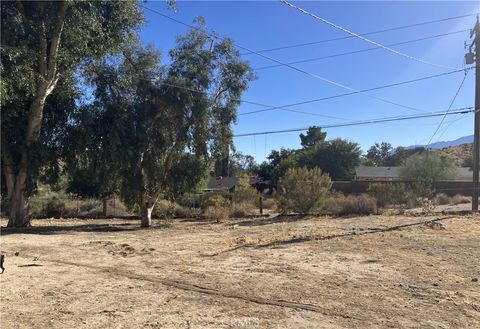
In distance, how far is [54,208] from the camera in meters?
31.7

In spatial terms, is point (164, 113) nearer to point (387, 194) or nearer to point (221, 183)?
point (387, 194)

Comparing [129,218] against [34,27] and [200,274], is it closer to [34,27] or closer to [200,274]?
[34,27]

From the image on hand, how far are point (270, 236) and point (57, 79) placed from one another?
410 inches

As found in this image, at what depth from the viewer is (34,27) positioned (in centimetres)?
1698

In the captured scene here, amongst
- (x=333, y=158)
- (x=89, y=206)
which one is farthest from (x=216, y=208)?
(x=333, y=158)

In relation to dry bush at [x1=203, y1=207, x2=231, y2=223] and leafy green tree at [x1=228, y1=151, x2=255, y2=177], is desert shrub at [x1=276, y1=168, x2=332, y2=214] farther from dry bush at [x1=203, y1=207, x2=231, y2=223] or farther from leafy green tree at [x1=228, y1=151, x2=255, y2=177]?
leafy green tree at [x1=228, y1=151, x2=255, y2=177]


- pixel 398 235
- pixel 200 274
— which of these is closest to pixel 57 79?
pixel 200 274

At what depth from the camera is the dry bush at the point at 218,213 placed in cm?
2777

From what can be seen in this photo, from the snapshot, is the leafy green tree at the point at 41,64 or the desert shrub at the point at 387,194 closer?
the leafy green tree at the point at 41,64

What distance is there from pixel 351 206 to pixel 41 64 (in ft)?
59.9

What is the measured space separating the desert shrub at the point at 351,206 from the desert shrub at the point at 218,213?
5.86m

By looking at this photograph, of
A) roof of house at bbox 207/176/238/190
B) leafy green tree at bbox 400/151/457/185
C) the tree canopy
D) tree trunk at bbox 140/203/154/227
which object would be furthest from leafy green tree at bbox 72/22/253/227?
the tree canopy

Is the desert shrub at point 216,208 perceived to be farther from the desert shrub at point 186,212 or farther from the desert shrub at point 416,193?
the desert shrub at point 416,193

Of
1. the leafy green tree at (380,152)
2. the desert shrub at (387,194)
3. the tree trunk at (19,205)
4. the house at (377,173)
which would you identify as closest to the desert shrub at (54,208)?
the tree trunk at (19,205)
